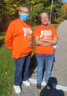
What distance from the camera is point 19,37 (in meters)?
3.10

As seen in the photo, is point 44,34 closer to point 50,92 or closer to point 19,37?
point 19,37

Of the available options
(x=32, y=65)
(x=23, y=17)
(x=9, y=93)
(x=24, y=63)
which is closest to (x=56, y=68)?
(x=32, y=65)

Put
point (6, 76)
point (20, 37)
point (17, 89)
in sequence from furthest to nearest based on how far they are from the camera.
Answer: point (6, 76) < point (17, 89) < point (20, 37)

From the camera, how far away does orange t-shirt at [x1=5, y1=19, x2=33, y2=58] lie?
3.05 metres

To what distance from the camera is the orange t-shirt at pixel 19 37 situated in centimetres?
305

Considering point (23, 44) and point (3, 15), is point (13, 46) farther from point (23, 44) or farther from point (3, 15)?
point (3, 15)

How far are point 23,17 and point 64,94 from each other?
2.01 metres

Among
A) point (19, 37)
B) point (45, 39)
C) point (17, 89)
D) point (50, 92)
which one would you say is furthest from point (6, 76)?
point (45, 39)

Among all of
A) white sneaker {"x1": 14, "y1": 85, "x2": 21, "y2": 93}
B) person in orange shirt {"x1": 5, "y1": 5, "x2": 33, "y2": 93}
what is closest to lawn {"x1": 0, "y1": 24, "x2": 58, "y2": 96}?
white sneaker {"x1": 14, "y1": 85, "x2": 21, "y2": 93}

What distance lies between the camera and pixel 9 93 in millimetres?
3355

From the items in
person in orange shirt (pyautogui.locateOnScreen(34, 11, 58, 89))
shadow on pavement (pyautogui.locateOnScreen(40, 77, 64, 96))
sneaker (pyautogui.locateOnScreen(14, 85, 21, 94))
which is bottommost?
shadow on pavement (pyautogui.locateOnScreen(40, 77, 64, 96))

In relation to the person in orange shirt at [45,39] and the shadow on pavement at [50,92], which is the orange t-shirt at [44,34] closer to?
the person in orange shirt at [45,39]

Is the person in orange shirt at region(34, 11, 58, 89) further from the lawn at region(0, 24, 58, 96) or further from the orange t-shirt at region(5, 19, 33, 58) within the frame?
the lawn at region(0, 24, 58, 96)

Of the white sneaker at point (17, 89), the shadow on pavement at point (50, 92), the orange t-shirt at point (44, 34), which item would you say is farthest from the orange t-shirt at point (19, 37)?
the shadow on pavement at point (50, 92)
